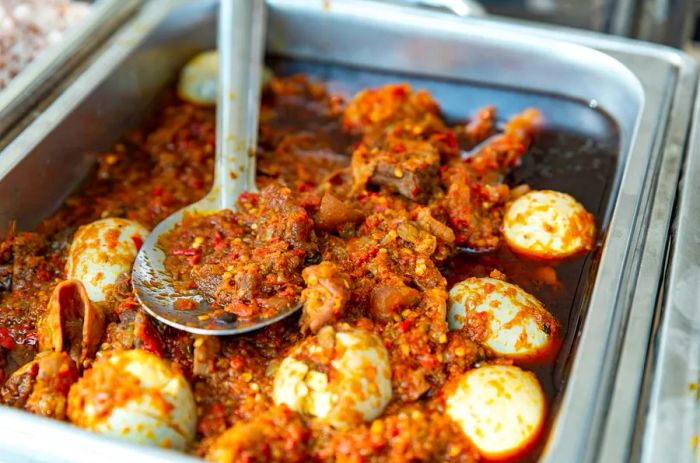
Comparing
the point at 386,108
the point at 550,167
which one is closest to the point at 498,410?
the point at 550,167

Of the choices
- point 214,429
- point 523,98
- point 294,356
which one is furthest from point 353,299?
point 523,98

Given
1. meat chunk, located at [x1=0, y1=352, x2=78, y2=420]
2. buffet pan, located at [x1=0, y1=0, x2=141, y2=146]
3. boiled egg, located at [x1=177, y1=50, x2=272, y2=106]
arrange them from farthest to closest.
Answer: boiled egg, located at [x1=177, y1=50, x2=272, y2=106] < buffet pan, located at [x1=0, y1=0, x2=141, y2=146] < meat chunk, located at [x1=0, y1=352, x2=78, y2=420]

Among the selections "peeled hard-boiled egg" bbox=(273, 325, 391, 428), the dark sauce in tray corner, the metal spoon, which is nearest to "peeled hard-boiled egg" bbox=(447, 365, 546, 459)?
the dark sauce in tray corner

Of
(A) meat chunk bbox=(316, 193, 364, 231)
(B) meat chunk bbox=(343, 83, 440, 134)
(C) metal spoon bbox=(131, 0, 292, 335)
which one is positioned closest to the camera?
(C) metal spoon bbox=(131, 0, 292, 335)

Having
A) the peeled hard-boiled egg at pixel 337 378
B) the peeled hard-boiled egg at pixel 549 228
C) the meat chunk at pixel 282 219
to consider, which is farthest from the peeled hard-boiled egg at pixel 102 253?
the peeled hard-boiled egg at pixel 549 228

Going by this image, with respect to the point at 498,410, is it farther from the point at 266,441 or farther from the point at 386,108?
the point at 386,108

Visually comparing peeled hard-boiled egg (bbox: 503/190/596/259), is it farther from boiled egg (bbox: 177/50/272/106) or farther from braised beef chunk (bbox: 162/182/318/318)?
boiled egg (bbox: 177/50/272/106)
